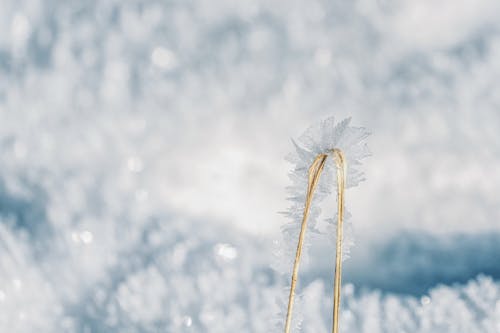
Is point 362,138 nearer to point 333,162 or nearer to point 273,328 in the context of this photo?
point 333,162

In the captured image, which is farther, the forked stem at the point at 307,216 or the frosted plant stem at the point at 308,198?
the frosted plant stem at the point at 308,198

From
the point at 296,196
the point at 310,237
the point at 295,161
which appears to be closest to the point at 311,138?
the point at 295,161

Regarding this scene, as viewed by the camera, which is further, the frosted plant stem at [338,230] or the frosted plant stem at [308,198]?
the frosted plant stem at [308,198]

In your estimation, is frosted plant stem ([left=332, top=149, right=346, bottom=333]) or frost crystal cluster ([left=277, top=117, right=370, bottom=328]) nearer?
frosted plant stem ([left=332, top=149, right=346, bottom=333])

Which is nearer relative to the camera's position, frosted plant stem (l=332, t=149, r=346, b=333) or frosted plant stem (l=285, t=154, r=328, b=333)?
frosted plant stem (l=332, t=149, r=346, b=333)
